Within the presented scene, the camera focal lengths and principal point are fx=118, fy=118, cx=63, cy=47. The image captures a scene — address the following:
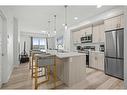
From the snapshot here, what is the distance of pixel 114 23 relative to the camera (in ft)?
14.3

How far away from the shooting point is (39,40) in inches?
527

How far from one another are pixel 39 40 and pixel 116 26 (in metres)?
10.2

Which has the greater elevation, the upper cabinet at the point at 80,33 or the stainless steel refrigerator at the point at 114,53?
the upper cabinet at the point at 80,33

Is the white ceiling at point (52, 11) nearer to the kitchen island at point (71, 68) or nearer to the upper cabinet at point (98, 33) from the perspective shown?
the upper cabinet at point (98, 33)

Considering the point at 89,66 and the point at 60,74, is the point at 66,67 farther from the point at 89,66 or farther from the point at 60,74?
the point at 89,66

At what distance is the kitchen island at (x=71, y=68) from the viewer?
3426 millimetres

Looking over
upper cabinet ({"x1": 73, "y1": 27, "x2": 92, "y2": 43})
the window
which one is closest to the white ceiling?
upper cabinet ({"x1": 73, "y1": 27, "x2": 92, "y2": 43})

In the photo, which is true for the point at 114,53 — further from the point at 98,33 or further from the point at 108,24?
the point at 98,33

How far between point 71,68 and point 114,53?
1818 millimetres

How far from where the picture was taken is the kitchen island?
343cm

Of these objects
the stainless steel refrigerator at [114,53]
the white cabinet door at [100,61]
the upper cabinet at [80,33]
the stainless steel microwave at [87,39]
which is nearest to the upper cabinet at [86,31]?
the upper cabinet at [80,33]

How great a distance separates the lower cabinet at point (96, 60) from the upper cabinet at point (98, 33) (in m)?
0.69

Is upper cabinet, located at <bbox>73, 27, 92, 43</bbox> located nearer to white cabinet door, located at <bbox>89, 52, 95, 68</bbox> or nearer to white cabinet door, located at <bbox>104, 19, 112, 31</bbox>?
white cabinet door, located at <bbox>89, 52, 95, 68</bbox>
